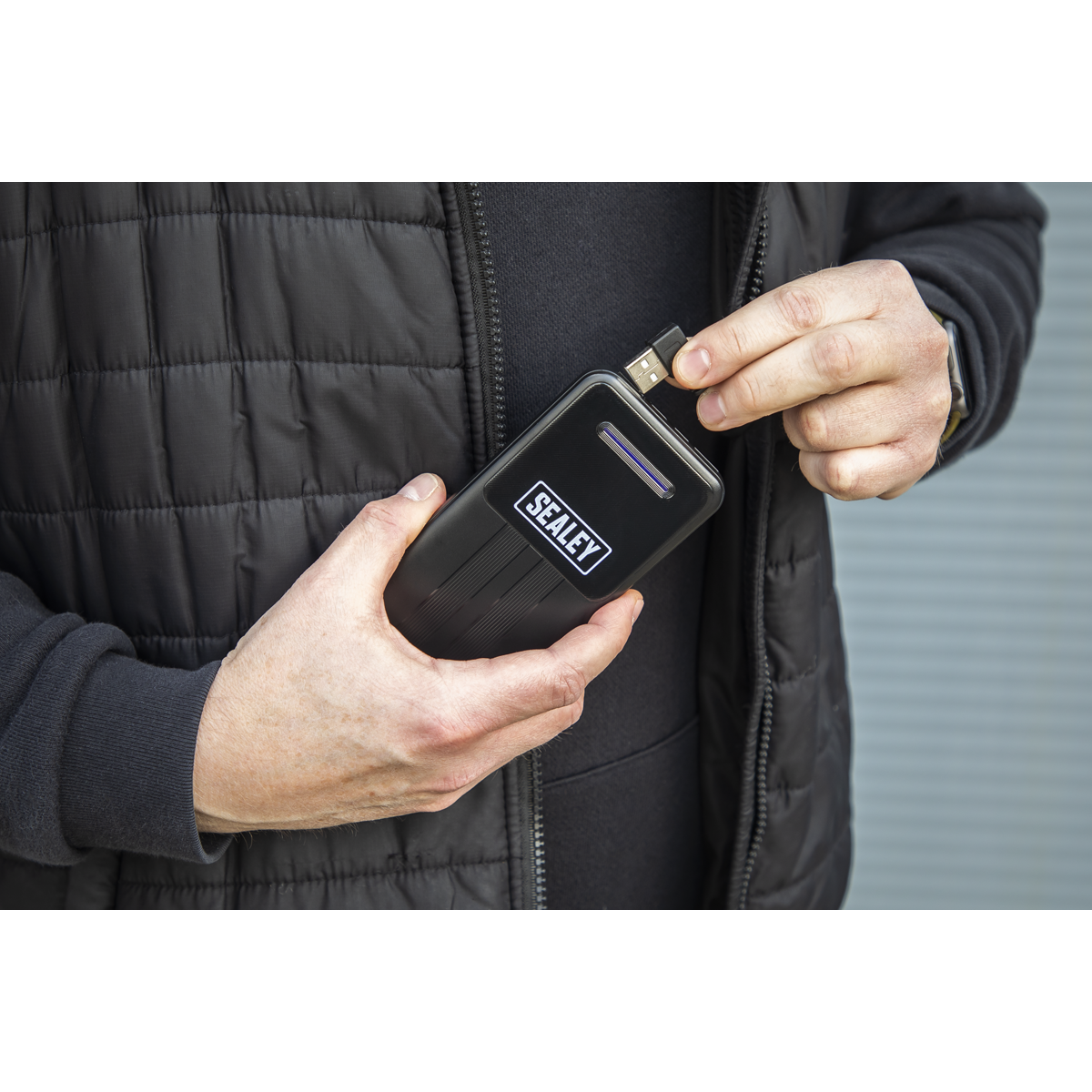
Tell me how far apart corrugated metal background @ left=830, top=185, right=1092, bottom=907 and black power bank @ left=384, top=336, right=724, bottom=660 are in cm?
143

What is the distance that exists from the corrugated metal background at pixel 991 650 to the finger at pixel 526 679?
4.90 ft

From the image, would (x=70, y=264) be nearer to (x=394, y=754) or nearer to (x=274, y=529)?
(x=274, y=529)

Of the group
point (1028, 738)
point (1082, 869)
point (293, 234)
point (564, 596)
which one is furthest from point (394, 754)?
point (1082, 869)

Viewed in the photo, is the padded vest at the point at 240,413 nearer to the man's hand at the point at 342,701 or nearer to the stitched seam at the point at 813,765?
the man's hand at the point at 342,701

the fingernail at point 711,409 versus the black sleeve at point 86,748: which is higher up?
the fingernail at point 711,409

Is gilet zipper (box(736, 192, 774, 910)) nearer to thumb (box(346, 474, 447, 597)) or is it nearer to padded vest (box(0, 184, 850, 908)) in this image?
padded vest (box(0, 184, 850, 908))

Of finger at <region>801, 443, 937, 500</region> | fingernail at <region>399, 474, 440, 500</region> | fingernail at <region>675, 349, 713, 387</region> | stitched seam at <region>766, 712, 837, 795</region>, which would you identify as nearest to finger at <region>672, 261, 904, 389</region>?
fingernail at <region>675, 349, 713, 387</region>

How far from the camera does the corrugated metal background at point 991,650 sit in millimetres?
1879

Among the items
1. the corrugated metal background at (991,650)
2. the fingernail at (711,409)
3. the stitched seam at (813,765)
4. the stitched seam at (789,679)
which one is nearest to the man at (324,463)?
the fingernail at (711,409)

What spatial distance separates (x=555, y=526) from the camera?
2.33ft

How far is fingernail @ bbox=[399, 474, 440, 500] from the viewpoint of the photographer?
2.25ft

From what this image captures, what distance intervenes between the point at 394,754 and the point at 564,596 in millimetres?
218

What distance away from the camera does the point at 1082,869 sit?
211 cm

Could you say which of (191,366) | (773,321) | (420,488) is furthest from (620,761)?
(191,366)
